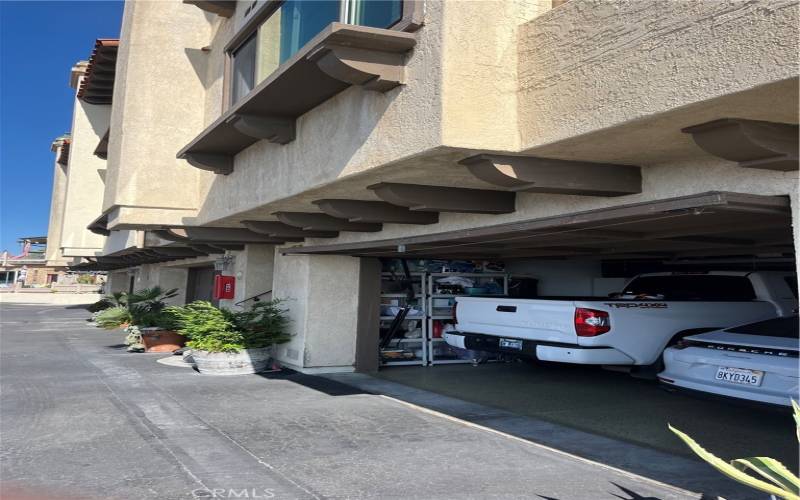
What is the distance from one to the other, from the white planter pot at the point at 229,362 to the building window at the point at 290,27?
4.57 meters

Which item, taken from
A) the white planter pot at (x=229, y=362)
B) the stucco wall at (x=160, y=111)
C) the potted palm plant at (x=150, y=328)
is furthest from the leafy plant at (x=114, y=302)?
the white planter pot at (x=229, y=362)

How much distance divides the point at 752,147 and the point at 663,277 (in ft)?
22.0

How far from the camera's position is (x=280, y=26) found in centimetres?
723

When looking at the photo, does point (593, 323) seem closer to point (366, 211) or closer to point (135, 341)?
point (366, 211)

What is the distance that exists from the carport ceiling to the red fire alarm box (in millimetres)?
5129

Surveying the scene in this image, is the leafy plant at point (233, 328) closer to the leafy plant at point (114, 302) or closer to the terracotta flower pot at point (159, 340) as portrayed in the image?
the terracotta flower pot at point (159, 340)

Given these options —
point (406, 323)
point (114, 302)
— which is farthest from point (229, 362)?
point (114, 302)

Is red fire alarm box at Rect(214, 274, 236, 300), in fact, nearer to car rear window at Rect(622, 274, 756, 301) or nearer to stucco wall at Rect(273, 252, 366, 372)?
stucco wall at Rect(273, 252, 366, 372)

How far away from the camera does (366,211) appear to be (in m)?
7.23

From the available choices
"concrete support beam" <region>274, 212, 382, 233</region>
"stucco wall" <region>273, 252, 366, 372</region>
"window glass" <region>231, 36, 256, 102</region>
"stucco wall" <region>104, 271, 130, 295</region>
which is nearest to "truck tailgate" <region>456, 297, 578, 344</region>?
"concrete support beam" <region>274, 212, 382, 233</region>

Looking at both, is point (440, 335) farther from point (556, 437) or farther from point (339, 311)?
point (556, 437)

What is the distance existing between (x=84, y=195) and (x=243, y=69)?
2017 centimetres

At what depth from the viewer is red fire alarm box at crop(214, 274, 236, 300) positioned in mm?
14188

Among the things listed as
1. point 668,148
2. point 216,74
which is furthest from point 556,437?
point 216,74
